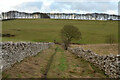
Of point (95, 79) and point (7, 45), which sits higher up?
point (7, 45)

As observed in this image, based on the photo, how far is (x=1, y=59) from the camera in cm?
1155

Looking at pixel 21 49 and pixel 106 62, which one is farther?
pixel 21 49

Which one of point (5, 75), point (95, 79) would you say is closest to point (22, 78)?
point (5, 75)

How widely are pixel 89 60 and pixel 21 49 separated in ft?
23.0

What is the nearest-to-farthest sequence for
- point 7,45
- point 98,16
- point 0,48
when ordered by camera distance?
point 0,48
point 7,45
point 98,16

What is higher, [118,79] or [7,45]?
[7,45]

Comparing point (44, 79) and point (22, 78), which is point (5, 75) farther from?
point (44, 79)

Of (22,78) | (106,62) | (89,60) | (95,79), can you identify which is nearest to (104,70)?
(106,62)

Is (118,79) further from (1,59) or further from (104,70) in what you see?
(1,59)

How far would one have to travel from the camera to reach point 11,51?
1362 cm

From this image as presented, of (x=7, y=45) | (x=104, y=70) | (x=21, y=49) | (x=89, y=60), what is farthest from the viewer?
(x=89, y=60)

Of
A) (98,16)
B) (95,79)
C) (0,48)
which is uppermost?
(98,16)

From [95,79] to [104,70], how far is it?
2.16 metres

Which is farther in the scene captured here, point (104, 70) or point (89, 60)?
point (89, 60)
